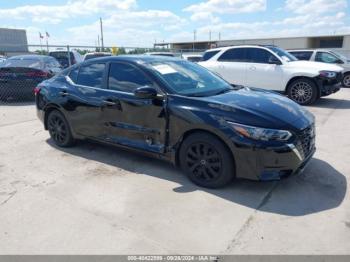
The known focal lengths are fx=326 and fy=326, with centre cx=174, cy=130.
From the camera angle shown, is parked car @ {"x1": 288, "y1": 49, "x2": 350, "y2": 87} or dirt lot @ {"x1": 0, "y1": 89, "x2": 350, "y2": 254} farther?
parked car @ {"x1": 288, "y1": 49, "x2": 350, "y2": 87}

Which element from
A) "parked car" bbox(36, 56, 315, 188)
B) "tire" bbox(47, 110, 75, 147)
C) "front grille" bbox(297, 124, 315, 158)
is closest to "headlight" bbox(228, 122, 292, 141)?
"parked car" bbox(36, 56, 315, 188)

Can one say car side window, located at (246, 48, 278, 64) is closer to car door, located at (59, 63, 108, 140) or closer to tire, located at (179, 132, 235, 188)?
car door, located at (59, 63, 108, 140)

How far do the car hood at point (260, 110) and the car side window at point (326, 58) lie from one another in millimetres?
10399

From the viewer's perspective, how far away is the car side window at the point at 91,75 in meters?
4.87

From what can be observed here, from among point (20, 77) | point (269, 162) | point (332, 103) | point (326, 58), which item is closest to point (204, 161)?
point (269, 162)

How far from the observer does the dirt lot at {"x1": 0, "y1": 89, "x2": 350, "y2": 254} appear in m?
2.89

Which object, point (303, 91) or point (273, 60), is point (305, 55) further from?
point (303, 91)

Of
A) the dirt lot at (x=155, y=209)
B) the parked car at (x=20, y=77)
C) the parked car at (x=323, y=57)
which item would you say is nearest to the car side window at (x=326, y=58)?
the parked car at (x=323, y=57)

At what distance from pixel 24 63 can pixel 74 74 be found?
607 cm

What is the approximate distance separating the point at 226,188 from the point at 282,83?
657 centimetres

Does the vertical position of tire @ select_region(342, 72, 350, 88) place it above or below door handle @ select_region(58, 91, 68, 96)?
below

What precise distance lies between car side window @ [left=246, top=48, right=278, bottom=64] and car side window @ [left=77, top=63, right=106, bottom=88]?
6.37m

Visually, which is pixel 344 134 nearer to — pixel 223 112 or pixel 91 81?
pixel 223 112

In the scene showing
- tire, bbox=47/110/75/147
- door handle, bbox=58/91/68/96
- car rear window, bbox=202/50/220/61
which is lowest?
tire, bbox=47/110/75/147
